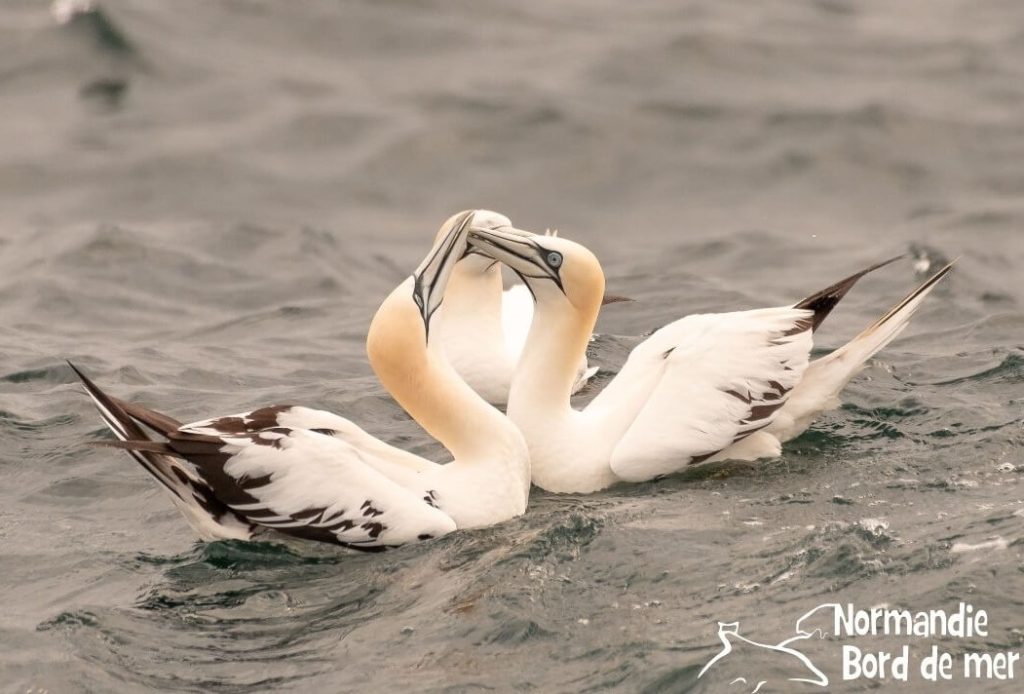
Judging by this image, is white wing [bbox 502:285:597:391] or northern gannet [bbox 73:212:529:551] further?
white wing [bbox 502:285:597:391]

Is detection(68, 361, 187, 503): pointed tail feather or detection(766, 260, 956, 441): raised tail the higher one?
detection(68, 361, 187, 503): pointed tail feather

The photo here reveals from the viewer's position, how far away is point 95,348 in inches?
530

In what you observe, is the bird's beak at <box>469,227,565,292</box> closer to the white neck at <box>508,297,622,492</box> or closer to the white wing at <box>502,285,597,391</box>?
the white neck at <box>508,297,622,492</box>

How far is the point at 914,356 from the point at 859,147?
6281 mm

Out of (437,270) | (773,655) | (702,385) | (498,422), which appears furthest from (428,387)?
(773,655)

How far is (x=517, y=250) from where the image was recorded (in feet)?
32.6

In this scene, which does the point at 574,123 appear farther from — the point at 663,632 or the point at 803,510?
the point at 663,632

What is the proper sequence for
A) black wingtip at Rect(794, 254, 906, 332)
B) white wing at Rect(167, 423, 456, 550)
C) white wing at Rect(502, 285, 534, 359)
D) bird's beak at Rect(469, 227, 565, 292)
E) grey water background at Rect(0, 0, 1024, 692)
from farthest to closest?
white wing at Rect(502, 285, 534, 359) < black wingtip at Rect(794, 254, 906, 332) < bird's beak at Rect(469, 227, 565, 292) < white wing at Rect(167, 423, 456, 550) < grey water background at Rect(0, 0, 1024, 692)

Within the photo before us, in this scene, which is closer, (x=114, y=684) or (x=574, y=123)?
(x=114, y=684)

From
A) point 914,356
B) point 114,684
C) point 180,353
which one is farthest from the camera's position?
point 180,353

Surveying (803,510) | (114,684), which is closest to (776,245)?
(803,510)

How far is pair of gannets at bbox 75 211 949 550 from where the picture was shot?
841 centimetres

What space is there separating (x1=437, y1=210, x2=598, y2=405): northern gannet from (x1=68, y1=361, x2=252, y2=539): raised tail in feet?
11.9

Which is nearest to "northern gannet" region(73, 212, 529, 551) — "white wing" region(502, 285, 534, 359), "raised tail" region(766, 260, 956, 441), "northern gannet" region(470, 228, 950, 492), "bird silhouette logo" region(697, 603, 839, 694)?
"northern gannet" region(470, 228, 950, 492)
